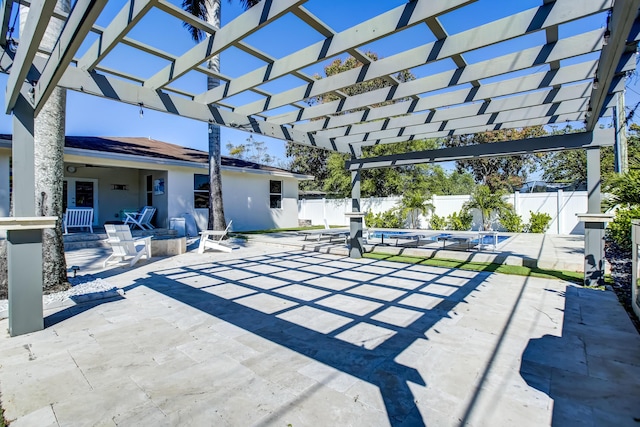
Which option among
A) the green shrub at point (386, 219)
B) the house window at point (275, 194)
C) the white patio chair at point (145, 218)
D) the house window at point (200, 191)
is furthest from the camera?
the house window at point (275, 194)

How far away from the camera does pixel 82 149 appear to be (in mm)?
10695

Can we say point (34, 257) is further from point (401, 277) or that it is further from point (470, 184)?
point (470, 184)

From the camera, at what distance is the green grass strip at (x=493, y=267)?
619 cm

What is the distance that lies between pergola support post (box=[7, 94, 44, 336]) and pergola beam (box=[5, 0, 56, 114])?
0.19 m

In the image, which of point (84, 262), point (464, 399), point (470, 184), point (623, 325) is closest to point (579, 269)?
point (623, 325)

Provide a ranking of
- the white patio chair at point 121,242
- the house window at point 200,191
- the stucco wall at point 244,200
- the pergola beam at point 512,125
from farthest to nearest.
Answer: the house window at point 200,191 < the stucco wall at point 244,200 < the white patio chair at point 121,242 < the pergola beam at point 512,125

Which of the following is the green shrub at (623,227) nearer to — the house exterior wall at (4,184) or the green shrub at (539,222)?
the green shrub at (539,222)

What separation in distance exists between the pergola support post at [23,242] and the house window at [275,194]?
14.0m

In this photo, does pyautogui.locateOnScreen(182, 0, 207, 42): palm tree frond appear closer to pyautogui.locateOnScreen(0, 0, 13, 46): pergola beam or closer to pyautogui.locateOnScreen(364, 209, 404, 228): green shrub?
pyautogui.locateOnScreen(0, 0, 13, 46): pergola beam

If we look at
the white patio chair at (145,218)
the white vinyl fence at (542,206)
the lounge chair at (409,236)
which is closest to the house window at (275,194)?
the white vinyl fence at (542,206)

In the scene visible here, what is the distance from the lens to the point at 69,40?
8.21 feet

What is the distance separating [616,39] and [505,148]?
13.3 feet

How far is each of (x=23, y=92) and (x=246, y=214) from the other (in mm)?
12841

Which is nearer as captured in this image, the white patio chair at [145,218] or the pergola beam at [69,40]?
the pergola beam at [69,40]
